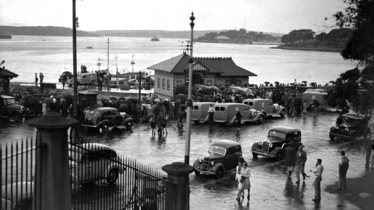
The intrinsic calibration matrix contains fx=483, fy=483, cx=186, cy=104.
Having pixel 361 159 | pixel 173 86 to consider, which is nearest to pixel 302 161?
pixel 361 159

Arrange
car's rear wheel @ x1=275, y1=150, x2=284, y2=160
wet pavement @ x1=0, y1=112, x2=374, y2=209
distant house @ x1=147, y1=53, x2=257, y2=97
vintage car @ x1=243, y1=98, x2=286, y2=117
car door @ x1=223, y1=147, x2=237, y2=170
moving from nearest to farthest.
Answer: wet pavement @ x1=0, y1=112, x2=374, y2=209
car door @ x1=223, y1=147, x2=237, y2=170
car's rear wheel @ x1=275, y1=150, x2=284, y2=160
vintage car @ x1=243, y1=98, x2=286, y2=117
distant house @ x1=147, y1=53, x2=257, y2=97

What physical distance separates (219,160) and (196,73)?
27729 mm

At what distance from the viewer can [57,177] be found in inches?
268

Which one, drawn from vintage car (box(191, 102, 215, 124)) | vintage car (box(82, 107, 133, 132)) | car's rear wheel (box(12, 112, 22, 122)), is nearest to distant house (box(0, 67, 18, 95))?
car's rear wheel (box(12, 112, 22, 122))

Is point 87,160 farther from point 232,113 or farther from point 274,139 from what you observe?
point 232,113

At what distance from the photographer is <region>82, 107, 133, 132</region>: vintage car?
2675cm

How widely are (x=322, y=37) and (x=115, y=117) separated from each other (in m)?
13.7

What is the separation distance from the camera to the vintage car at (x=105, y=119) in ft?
87.8

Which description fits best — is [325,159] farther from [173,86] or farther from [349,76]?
[173,86]

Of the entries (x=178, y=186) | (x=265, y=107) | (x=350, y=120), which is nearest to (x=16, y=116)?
(x=265, y=107)

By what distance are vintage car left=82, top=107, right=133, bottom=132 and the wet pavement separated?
1.78 ft

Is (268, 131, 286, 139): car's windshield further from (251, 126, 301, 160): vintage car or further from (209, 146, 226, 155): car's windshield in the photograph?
(209, 146, 226, 155): car's windshield

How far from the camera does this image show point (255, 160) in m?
21.0

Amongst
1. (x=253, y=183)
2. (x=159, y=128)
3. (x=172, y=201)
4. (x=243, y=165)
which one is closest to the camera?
(x=172, y=201)
